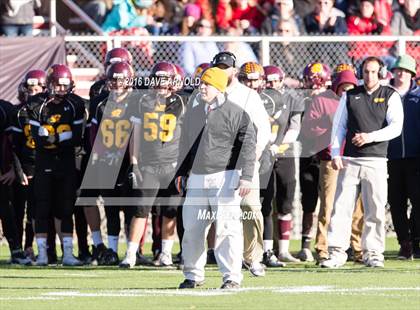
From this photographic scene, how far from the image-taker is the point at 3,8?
1930cm

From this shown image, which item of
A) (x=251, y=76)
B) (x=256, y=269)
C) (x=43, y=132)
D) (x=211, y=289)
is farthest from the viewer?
(x=43, y=132)

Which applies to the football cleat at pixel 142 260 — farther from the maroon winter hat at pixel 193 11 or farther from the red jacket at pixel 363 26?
the red jacket at pixel 363 26

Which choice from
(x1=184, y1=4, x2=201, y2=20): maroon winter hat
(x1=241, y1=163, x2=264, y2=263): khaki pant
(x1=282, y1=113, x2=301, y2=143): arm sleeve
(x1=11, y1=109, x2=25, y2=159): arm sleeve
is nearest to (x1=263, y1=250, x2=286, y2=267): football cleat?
(x1=282, y1=113, x2=301, y2=143): arm sleeve

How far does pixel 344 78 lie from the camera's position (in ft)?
53.4

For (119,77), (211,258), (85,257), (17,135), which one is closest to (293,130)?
(211,258)

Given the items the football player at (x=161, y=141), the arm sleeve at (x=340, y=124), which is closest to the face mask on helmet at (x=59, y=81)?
the football player at (x=161, y=141)

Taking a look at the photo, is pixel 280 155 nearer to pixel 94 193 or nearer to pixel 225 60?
pixel 94 193

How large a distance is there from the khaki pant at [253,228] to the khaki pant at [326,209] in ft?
6.50

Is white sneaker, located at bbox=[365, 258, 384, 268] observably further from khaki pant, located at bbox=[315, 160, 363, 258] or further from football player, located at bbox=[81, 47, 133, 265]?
football player, located at bbox=[81, 47, 133, 265]

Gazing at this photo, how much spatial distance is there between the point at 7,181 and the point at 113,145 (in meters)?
1.62

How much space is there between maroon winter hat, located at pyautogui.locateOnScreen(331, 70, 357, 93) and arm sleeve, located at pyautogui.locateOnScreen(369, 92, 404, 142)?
59.9 inches

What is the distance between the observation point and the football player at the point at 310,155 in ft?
53.7

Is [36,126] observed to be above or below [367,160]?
above

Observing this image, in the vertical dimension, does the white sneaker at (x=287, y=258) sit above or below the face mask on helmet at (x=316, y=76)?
below
